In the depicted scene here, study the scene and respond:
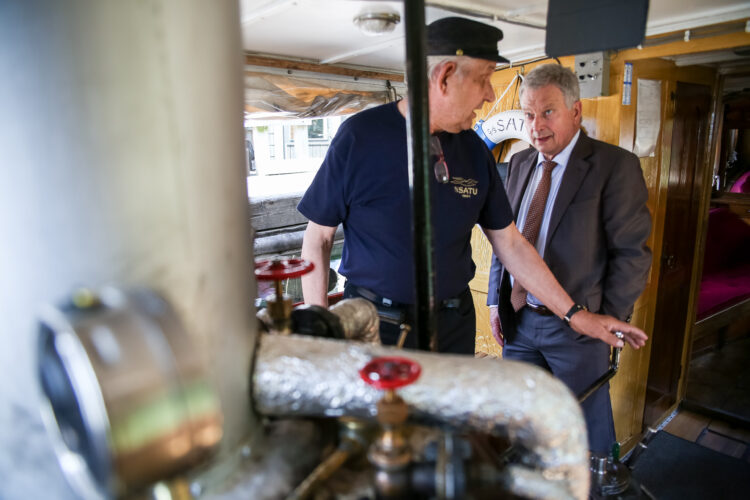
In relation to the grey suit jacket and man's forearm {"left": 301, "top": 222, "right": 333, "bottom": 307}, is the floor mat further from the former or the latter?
man's forearm {"left": 301, "top": 222, "right": 333, "bottom": 307}

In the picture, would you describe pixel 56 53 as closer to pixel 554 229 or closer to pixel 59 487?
pixel 59 487

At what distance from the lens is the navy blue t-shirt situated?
5.34ft

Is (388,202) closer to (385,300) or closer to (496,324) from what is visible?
(385,300)

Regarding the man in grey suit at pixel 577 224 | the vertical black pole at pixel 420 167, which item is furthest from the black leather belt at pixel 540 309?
the vertical black pole at pixel 420 167

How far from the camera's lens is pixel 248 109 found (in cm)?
326

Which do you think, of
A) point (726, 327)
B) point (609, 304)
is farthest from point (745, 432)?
point (609, 304)

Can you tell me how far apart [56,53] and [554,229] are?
2109 millimetres

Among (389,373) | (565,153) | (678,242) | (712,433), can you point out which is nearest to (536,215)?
(565,153)

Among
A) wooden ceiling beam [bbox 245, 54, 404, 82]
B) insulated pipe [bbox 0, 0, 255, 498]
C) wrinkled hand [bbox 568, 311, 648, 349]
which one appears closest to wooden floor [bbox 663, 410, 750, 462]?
wrinkled hand [bbox 568, 311, 648, 349]

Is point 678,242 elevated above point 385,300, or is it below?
below

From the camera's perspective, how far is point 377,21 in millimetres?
2127

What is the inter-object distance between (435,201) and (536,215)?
3.08ft

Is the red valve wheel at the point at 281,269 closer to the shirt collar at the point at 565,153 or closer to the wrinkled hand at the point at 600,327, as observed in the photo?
the wrinkled hand at the point at 600,327

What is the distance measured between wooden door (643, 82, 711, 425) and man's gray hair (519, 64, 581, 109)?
104 centimetres
